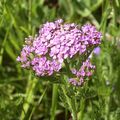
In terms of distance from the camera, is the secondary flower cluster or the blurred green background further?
the blurred green background

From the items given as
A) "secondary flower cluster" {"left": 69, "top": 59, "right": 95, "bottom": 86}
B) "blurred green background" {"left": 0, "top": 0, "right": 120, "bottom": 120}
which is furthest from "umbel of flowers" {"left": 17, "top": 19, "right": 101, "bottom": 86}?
"blurred green background" {"left": 0, "top": 0, "right": 120, "bottom": 120}

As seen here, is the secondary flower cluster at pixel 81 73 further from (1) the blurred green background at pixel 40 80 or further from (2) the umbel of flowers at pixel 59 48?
(1) the blurred green background at pixel 40 80

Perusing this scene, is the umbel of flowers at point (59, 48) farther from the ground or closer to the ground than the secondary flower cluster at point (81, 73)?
farther from the ground

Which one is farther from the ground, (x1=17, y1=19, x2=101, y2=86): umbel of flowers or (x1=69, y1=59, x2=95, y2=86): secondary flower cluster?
(x1=17, y1=19, x2=101, y2=86): umbel of flowers

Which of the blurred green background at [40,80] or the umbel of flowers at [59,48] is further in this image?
the blurred green background at [40,80]

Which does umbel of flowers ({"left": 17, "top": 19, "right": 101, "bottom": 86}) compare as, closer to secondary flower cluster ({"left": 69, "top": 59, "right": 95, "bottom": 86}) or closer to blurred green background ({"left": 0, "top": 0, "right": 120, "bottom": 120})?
secondary flower cluster ({"left": 69, "top": 59, "right": 95, "bottom": 86})

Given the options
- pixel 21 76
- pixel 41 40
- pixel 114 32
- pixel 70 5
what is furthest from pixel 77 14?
pixel 41 40

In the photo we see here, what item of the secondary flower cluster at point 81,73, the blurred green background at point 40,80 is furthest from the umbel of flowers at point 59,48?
the blurred green background at point 40,80

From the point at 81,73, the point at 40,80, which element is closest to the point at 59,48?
the point at 81,73
